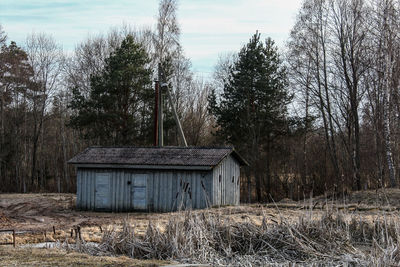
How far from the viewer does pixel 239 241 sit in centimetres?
1005

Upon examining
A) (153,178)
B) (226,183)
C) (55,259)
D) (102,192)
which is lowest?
(55,259)

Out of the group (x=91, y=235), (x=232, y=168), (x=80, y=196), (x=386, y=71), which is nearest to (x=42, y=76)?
(x=80, y=196)

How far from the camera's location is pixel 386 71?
75.7 feet

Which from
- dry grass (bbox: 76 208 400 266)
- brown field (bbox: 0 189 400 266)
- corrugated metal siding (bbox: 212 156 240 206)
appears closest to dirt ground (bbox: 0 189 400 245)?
brown field (bbox: 0 189 400 266)

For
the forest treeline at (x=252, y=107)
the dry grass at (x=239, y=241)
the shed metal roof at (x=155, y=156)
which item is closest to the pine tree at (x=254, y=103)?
the forest treeline at (x=252, y=107)

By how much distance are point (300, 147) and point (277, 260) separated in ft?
84.4

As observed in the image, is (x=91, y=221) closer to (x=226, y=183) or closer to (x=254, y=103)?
(x=226, y=183)

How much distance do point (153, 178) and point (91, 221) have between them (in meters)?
4.34

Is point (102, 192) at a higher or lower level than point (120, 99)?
lower

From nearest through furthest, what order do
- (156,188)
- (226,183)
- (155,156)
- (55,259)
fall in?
(55,259), (156,188), (155,156), (226,183)

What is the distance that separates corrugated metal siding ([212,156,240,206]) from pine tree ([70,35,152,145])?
Answer: 43.1ft

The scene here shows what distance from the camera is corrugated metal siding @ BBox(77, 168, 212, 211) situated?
20.0 metres

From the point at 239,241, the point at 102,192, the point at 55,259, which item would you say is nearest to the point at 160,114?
the point at 102,192

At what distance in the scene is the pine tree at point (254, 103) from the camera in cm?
3222
